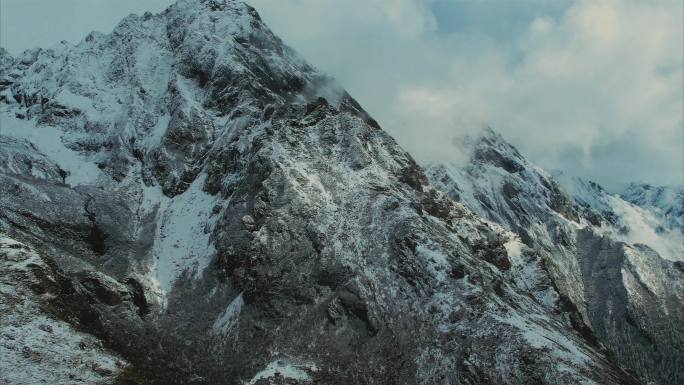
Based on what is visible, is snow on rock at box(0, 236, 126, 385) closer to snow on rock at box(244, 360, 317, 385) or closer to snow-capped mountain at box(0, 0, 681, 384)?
snow-capped mountain at box(0, 0, 681, 384)

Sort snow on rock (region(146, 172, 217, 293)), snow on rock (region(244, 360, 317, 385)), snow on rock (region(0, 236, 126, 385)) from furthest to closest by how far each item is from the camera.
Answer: snow on rock (region(146, 172, 217, 293)), snow on rock (region(244, 360, 317, 385)), snow on rock (region(0, 236, 126, 385))

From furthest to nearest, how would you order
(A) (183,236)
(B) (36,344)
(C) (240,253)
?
(A) (183,236) → (C) (240,253) → (B) (36,344)

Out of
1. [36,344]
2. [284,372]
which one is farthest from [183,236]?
[36,344]

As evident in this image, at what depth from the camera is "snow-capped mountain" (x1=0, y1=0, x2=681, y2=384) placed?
83625 millimetres

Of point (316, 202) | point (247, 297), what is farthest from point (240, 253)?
point (316, 202)

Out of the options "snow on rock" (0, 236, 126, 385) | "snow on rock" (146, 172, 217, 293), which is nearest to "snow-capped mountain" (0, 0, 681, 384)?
"snow on rock" (0, 236, 126, 385)

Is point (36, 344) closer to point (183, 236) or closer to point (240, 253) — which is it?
point (240, 253)

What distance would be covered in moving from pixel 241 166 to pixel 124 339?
162ft

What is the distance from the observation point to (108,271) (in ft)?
351

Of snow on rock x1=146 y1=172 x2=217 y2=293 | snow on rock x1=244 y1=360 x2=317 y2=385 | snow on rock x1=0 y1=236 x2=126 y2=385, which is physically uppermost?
snow on rock x1=146 y1=172 x2=217 y2=293

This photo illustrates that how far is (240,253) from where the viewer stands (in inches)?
4269

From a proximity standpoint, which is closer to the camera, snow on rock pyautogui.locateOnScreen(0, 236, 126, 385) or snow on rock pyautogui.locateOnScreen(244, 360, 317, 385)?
snow on rock pyautogui.locateOnScreen(0, 236, 126, 385)

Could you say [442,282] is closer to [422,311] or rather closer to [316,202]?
[422,311]

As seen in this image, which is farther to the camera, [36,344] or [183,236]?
[183,236]
